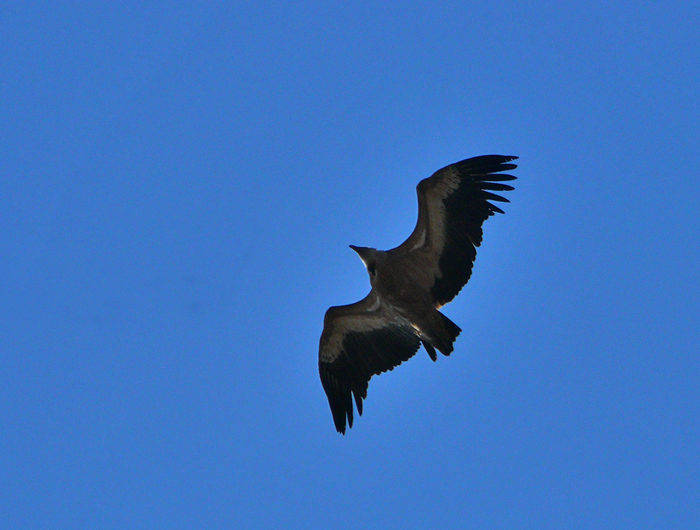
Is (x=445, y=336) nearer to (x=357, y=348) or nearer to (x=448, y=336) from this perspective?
(x=448, y=336)

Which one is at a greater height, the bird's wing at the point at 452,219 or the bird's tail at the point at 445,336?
the bird's wing at the point at 452,219

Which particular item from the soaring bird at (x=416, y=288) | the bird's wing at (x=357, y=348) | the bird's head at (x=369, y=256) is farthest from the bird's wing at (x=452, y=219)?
the bird's wing at (x=357, y=348)

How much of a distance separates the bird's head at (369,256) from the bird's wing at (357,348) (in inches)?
24.7

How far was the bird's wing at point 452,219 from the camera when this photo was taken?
59.5ft

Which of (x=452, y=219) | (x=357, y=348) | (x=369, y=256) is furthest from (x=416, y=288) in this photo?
(x=357, y=348)

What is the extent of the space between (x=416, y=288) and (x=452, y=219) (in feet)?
4.93

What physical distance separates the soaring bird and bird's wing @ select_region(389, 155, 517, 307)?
19 millimetres

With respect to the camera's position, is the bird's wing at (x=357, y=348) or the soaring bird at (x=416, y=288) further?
the bird's wing at (x=357, y=348)

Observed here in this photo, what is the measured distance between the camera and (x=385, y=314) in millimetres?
19000

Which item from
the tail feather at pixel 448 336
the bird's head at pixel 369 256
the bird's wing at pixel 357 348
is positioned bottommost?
the tail feather at pixel 448 336

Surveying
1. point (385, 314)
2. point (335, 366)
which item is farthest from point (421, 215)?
point (335, 366)

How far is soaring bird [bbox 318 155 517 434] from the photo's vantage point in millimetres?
18141

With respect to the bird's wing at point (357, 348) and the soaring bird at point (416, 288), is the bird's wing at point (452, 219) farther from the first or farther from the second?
the bird's wing at point (357, 348)

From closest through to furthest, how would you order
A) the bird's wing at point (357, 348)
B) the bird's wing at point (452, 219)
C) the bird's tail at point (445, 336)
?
the bird's tail at point (445, 336)
the bird's wing at point (452, 219)
the bird's wing at point (357, 348)
